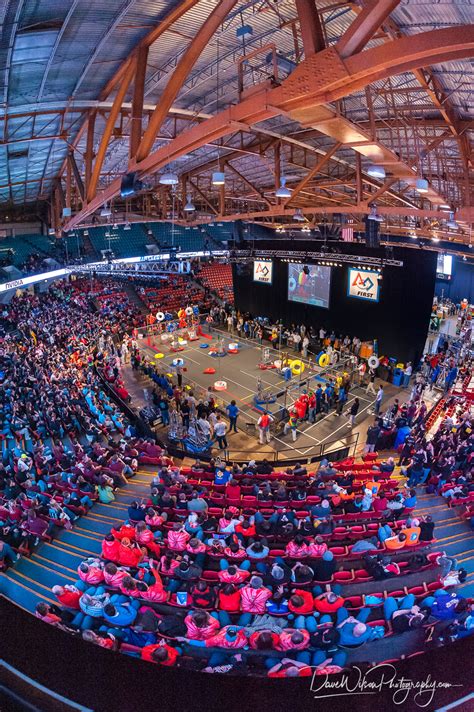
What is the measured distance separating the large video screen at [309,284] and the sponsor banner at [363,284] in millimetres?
1573

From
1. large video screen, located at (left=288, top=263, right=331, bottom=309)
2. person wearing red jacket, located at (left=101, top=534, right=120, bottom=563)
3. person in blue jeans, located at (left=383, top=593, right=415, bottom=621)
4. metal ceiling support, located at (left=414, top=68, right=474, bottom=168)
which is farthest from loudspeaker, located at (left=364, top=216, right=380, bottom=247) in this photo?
person wearing red jacket, located at (left=101, top=534, right=120, bottom=563)

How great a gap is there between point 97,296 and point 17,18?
27.7 m

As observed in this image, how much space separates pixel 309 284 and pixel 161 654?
2113cm

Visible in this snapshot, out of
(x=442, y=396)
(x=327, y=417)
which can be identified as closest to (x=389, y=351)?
(x=442, y=396)

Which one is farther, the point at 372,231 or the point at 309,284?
the point at 309,284

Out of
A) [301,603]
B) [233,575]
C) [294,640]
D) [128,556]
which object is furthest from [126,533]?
[294,640]

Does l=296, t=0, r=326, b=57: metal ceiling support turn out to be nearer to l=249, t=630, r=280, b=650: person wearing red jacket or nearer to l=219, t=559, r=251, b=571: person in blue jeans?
l=249, t=630, r=280, b=650: person wearing red jacket

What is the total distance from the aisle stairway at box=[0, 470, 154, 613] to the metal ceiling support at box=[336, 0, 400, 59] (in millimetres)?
8643

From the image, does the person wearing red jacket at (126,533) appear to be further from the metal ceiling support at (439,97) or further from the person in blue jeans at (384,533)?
the metal ceiling support at (439,97)

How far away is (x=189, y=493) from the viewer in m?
8.91

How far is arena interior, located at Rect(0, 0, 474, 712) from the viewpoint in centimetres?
321

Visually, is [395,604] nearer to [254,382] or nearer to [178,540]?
[178,540]

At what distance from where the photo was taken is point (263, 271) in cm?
2648

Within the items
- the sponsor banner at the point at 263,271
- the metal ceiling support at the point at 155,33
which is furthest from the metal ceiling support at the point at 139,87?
the sponsor banner at the point at 263,271
